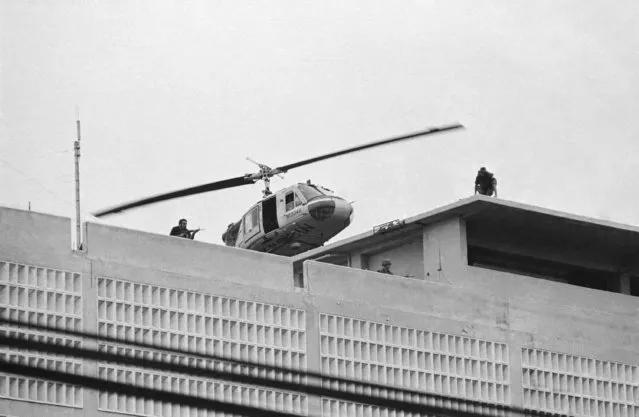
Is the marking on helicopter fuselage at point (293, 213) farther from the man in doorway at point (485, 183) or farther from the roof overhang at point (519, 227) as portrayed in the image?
the man in doorway at point (485, 183)

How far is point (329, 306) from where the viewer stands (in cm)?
2928

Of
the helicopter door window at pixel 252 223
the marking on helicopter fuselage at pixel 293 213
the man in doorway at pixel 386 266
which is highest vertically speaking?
the helicopter door window at pixel 252 223

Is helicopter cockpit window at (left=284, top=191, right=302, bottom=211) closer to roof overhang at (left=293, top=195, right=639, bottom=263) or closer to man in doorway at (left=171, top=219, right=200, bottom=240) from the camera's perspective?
roof overhang at (left=293, top=195, right=639, bottom=263)

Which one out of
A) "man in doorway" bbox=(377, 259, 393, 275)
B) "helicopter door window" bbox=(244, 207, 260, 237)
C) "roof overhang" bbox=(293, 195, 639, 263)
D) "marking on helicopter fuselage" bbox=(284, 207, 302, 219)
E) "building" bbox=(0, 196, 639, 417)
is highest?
"helicopter door window" bbox=(244, 207, 260, 237)

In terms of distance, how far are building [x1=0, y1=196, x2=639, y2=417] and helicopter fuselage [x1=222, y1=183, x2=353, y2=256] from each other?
601mm

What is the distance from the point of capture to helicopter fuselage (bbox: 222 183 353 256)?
34.4m

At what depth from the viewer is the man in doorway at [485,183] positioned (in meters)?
33.9

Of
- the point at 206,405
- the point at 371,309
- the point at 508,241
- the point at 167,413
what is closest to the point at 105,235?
the point at 167,413

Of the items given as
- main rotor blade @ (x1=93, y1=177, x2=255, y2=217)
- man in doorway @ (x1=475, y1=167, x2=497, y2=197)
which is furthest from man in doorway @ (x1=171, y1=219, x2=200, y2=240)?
man in doorway @ (x1=475, y1=167, x2=497, y2=197)

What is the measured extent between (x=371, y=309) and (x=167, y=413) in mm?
6029

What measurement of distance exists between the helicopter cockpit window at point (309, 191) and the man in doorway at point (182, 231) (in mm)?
5015

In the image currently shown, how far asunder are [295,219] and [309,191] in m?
0.81

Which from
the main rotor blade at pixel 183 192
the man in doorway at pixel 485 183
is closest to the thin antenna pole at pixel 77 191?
the main rotor blade at pixel 183 192

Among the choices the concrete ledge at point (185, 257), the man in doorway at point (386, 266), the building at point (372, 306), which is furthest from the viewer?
the man in doorway at point (386, 266)
